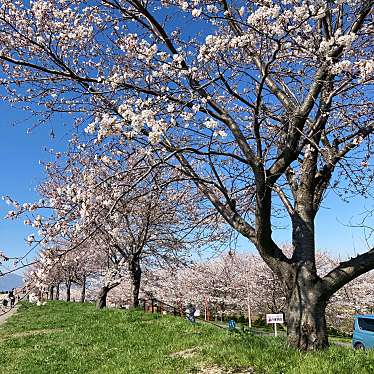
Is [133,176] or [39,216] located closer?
[39,216]

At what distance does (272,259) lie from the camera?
6887 millimetres

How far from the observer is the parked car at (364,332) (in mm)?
14844

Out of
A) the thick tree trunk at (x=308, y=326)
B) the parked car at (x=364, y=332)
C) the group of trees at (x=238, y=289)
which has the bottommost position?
the parked car at (x=364, y=332)

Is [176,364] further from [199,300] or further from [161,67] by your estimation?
[199,300]

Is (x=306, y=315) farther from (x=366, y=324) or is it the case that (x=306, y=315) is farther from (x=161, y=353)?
(x=366, y=324)

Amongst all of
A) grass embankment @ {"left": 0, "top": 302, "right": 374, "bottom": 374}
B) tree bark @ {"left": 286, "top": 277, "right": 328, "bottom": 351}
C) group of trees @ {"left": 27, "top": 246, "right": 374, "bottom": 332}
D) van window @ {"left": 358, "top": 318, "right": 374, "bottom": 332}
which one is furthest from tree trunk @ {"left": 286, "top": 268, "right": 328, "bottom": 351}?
group of trees @ {"left": 27, "top": 246, "right": 374, "bottom": 332}

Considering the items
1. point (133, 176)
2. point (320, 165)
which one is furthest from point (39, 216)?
point (320, 165)

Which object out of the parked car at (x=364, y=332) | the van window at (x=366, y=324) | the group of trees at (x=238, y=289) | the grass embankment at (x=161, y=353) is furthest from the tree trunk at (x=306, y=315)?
the group of trees at (x=238, y=289)

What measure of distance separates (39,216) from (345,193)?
17.9ft

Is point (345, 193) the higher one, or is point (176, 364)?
point (345, 193)

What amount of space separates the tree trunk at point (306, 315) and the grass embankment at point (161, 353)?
0.82ft

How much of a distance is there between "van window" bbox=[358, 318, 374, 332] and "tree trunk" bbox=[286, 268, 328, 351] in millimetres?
10201

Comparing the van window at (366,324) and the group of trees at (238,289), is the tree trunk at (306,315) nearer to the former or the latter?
the van window at (366,324)

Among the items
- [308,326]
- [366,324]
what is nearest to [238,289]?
[366,324]
